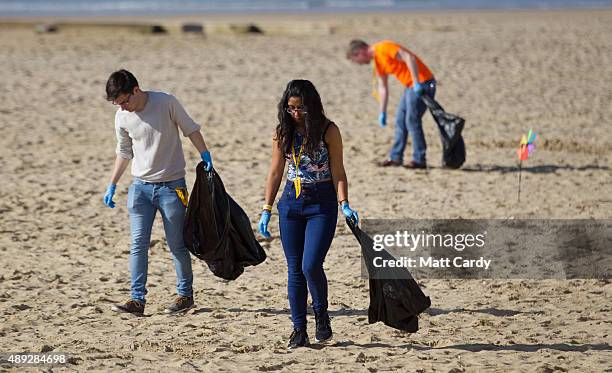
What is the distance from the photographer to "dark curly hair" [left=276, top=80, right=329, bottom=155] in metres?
5.75

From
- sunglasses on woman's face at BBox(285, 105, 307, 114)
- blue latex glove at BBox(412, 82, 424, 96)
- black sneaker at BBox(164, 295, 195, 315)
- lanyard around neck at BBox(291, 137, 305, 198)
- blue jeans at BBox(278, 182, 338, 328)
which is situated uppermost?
sunglasses on woman's face at BBox(285, 105, 307, 114)

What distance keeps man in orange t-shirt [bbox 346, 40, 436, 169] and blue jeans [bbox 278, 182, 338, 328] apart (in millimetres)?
5014

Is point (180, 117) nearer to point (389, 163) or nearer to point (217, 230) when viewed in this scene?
point (217, 230)

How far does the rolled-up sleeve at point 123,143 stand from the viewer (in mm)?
6723

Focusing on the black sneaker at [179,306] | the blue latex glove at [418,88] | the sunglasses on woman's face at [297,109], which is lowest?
the black sneaker at [179,306]

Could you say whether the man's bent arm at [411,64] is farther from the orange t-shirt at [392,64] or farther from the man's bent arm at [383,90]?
the man's bent arm at [383,90]

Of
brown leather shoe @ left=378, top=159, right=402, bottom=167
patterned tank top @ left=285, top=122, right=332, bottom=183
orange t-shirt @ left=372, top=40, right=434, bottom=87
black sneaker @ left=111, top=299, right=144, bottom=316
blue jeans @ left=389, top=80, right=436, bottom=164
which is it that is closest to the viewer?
patterned tank top @ left=285, top=122, right=332, bottom=183

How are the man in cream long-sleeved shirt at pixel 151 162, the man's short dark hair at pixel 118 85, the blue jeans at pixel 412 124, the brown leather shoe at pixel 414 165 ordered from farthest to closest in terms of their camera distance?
the brown leather shoe at pixel 414 165
the blue jeans at pixel 412 124
the man in cream long-sleeved shirt at pixel 151 162
the man's short dark hair at pixel 118 85

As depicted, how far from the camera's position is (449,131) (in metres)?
11.1

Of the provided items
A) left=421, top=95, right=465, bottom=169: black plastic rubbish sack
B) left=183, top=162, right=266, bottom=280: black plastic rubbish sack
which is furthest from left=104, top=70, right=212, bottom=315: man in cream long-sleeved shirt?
left=421, top=95, right=465, bottom=169: black plastic rubbish sack

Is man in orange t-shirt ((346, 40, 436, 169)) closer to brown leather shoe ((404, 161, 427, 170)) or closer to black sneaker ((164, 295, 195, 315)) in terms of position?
brown leather shoe ((404, 161, 427, 170))

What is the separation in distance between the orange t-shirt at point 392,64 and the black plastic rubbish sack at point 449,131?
24cm

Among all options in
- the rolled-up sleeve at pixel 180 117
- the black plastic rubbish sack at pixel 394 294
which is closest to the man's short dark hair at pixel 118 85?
the rolled-up sleeve at pixel 180 117

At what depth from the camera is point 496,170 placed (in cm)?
1136
